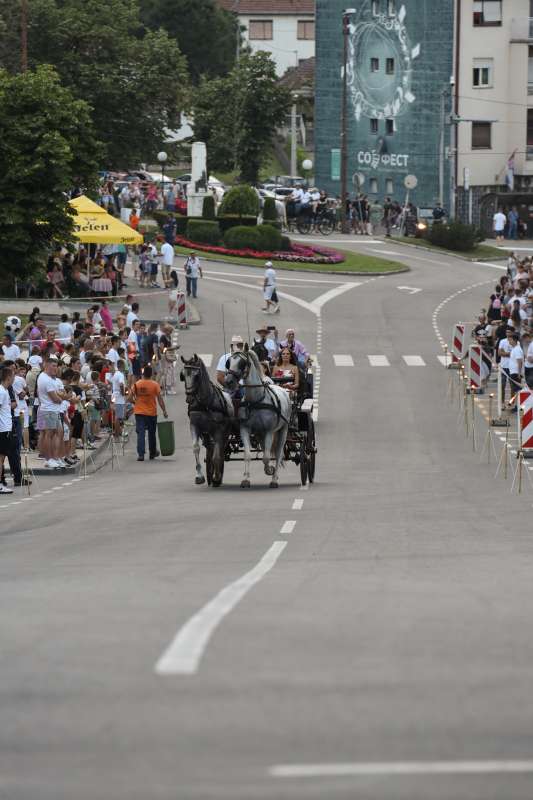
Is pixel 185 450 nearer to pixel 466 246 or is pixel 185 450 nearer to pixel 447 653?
pixel 447 653

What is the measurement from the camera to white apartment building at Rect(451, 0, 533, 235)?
87625 mm

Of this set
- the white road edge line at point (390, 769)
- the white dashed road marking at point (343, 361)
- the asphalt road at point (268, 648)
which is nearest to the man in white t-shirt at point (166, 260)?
the white dashed road marking at point (343, 361)

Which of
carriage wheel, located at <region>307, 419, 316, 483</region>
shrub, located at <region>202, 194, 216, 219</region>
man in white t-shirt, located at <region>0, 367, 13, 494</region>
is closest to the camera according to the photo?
man in white t-shirt, located at <region>0, 367, 13, 494</region>

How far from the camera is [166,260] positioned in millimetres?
56219

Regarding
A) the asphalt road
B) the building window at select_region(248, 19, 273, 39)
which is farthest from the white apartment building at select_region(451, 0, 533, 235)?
the asphalt road

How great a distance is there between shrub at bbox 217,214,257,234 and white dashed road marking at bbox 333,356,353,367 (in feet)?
85.7

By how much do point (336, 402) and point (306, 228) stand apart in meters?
40.5

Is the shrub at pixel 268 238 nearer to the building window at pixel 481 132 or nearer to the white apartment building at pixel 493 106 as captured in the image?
the white apartment building at pixel 493 106

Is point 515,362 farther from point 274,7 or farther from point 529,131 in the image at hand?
point 274,7

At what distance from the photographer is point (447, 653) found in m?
9.01

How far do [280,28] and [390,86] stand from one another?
159ft

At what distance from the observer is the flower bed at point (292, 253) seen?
67.4m

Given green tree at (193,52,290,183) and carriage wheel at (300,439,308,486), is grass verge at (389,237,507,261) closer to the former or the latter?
green tree at (193,52,290,183)

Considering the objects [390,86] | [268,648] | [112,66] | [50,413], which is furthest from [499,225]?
[268,648]
